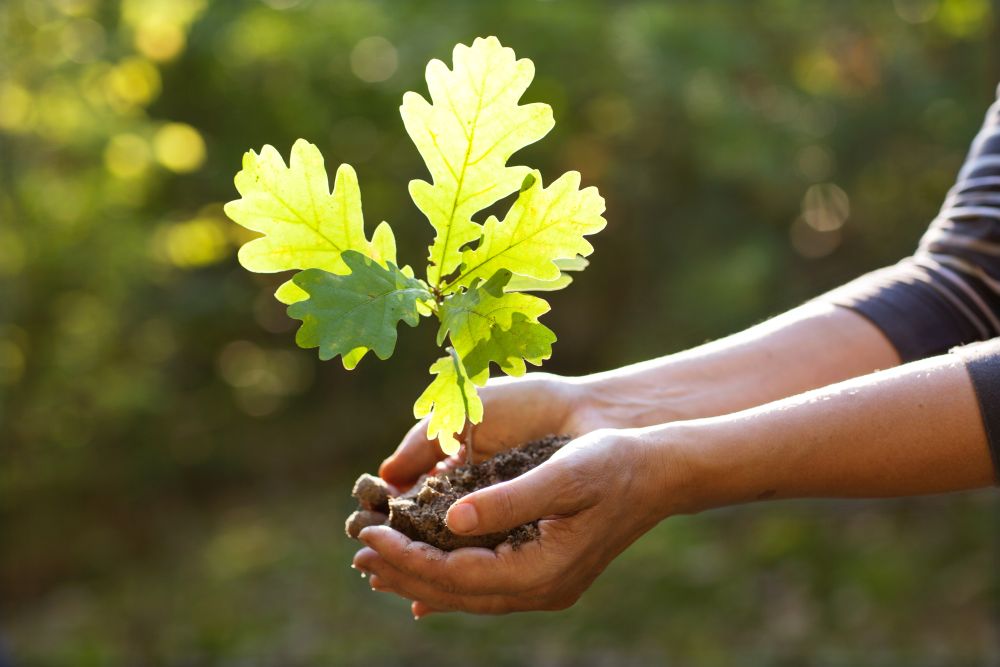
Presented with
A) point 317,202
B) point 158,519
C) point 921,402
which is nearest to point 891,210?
point 921,402

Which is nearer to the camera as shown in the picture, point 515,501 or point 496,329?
point 515,501

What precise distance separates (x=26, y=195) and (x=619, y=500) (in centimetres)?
431

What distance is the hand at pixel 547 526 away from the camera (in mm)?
1539

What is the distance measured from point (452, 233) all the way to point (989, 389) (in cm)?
92

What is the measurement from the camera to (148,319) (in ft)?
18.6

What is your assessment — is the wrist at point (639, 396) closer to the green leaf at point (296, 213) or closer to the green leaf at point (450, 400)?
the green leaf at point (450, 400)

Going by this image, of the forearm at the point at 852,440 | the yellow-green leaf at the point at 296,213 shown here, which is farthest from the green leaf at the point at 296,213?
the forearm at the point at 852,440

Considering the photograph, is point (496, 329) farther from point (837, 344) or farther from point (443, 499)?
point (837, 344)

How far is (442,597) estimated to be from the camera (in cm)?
167

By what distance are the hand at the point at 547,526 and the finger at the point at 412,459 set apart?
327 millimetres

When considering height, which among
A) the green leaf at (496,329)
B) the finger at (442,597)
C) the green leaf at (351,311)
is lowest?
the finger at (442,597)

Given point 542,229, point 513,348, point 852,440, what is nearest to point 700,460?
point 852,440

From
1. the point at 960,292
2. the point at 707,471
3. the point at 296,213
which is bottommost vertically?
the point at 707,471

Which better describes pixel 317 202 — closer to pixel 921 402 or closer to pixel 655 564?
pixel 921 402
